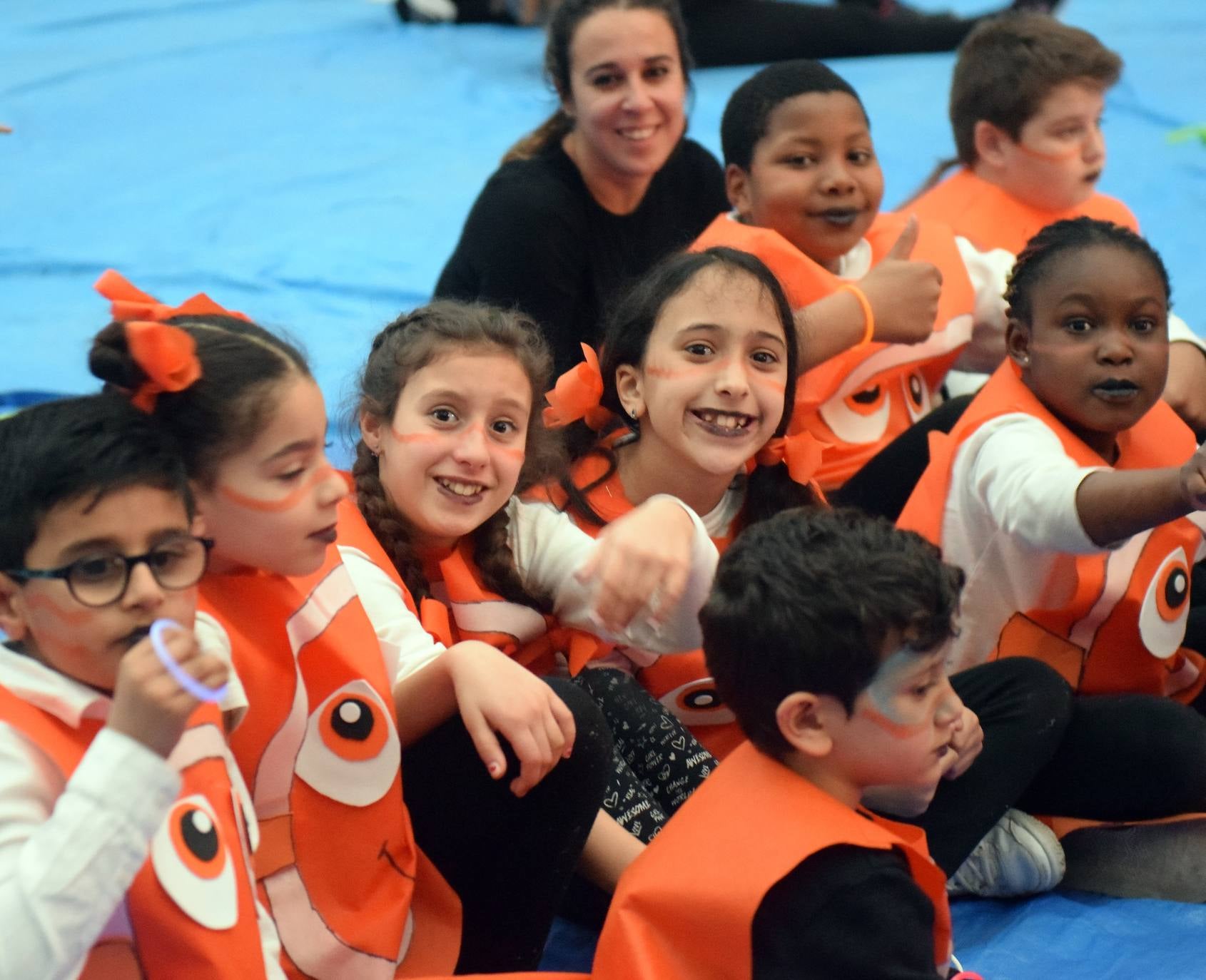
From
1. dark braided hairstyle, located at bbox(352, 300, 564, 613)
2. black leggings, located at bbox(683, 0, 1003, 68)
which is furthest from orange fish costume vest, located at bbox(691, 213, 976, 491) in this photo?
black leggings, located at bbox(683, 0, 1003, 68)

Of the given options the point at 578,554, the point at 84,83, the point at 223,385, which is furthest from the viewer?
the point at 84,83

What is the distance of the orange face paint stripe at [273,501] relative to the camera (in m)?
1.27

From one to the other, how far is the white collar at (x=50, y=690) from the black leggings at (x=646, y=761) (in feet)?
1.95

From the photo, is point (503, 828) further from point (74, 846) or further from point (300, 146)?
point (300, 146)

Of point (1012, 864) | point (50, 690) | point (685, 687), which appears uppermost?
point (50, 690)

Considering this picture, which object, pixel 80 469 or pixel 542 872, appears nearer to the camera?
pixel 80 469

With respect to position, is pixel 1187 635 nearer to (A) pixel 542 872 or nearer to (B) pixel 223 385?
(A) pixel 542 872

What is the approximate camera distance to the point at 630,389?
5.88 feet

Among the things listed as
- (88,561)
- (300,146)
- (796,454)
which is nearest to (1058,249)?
(796,454)

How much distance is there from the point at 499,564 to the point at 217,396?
16.8 inches

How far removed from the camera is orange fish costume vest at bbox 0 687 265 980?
1092mm

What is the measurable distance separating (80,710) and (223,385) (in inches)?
11.6

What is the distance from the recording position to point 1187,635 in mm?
1923

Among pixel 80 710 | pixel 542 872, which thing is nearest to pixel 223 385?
pixel 80 710
